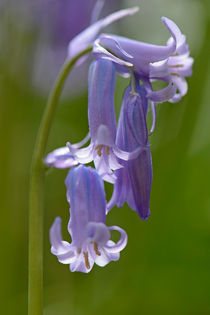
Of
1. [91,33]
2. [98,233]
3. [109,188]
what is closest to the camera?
[98,233]

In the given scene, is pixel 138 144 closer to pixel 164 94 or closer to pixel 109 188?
pixel 164 94

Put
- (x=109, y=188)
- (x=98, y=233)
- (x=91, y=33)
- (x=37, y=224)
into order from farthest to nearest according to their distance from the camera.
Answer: (x=109, y=188) → (x=91, y=33) → (x=37, y=224) → (x=98, y=233)

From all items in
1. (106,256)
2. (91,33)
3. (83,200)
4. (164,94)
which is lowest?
(106,256)

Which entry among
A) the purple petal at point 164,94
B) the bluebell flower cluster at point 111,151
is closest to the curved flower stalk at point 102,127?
the bluebell flower cluster at point 111,151

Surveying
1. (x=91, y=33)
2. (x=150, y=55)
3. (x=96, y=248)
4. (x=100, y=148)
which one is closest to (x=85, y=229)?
(x=96, y=248)

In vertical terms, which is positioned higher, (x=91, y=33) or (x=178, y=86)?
(x=91, y=33)

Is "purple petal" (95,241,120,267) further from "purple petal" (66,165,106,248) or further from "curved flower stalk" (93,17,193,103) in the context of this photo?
"curved flower stalk" (93,17,193,103)

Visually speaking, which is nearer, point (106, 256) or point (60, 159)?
point (106, 256)

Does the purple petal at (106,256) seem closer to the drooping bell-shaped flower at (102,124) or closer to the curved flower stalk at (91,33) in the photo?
the drooping bell-shaped flower at (102,124)
